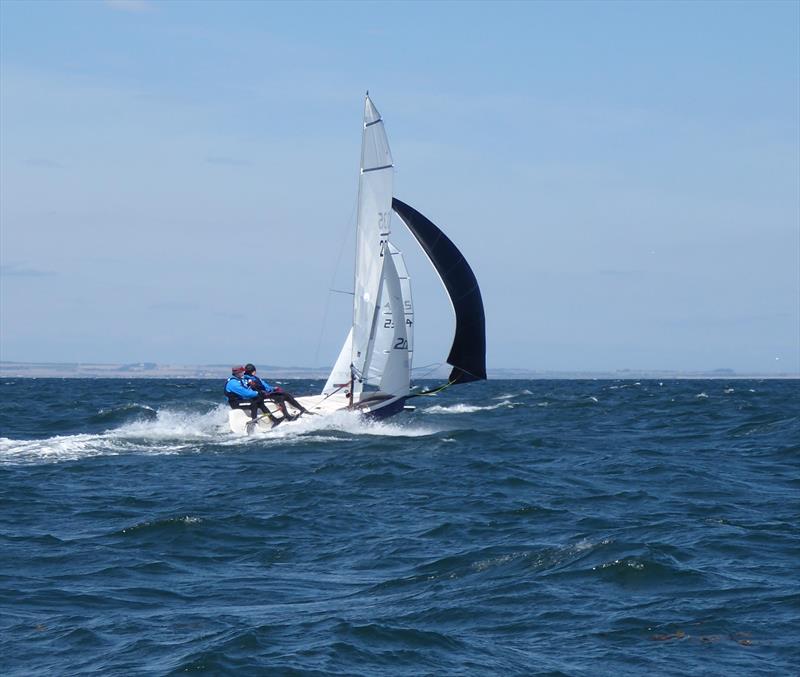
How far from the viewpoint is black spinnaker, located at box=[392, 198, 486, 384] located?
31.0 m

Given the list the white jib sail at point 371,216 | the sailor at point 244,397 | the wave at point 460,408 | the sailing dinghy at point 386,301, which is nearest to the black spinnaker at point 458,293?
the sailing dinghy at point 386,301

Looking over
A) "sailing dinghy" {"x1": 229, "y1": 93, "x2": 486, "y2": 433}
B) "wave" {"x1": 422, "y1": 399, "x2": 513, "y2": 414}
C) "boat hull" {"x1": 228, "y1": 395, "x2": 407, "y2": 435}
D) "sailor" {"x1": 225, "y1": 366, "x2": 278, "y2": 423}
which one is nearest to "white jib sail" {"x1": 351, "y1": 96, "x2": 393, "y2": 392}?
"sailing dinghy" {"x1": 229, "y1": 93, "x2": 486, "y2": 433}

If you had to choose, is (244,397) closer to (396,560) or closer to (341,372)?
(341,372)

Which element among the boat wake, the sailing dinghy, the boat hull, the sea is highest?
the sailing dinghy

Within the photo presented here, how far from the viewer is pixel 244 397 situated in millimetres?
29734

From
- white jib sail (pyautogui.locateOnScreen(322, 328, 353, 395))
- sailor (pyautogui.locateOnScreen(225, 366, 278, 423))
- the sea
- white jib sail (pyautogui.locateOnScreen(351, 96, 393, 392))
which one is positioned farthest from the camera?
white jib sail (pyautogui.locateOnScreen(322, 328, 353, 395))

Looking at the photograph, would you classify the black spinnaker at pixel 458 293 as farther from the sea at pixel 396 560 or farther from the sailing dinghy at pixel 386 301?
the sea at pixel 396 560

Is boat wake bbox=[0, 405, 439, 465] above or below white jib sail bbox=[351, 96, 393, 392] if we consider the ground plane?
below

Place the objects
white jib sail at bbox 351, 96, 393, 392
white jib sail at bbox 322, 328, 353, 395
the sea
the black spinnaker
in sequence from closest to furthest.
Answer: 1. the sea
2. white jib sail at bbox 351, 96, 393, 392
3. the black spinnaker
4. white jib sail at bbox 322, 328, 353, 395

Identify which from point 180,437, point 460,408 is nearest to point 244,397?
point 180,437

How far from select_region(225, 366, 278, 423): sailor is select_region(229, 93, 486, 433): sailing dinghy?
25cm

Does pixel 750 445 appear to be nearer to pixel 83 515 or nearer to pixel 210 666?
pixel 83 515

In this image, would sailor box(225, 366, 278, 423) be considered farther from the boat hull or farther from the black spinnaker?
the black spinnaker

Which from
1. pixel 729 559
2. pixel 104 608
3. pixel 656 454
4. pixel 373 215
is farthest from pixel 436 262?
pixel 104 608
